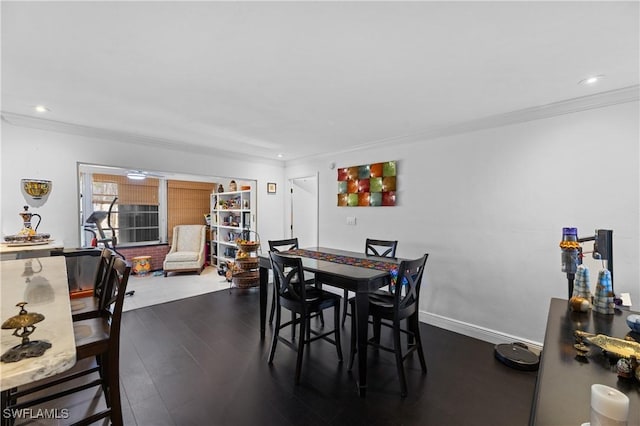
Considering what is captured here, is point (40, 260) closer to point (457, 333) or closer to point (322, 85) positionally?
point (322, 85)

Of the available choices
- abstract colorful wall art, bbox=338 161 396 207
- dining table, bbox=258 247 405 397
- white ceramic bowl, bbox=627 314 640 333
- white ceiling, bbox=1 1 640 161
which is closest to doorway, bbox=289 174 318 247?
abstract colorful wall art, bbox=338 161 396 207

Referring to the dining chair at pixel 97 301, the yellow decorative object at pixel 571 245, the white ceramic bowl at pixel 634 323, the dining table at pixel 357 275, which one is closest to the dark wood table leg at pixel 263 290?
the dining table at pixel 357 275

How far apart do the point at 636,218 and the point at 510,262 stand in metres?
0.97

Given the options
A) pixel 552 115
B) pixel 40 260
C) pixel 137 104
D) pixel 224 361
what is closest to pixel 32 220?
pixel 40 260

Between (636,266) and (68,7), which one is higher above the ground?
(68,7)

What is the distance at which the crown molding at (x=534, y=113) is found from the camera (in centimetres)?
229

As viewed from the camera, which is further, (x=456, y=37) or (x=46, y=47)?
(x=46, y=47)

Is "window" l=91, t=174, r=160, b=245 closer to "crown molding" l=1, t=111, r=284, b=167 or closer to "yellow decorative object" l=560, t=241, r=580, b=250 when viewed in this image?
"crown molding" l=1, t=111, r=284, b=167

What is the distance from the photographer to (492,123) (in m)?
2.93

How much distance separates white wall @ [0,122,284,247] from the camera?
9.53 ft

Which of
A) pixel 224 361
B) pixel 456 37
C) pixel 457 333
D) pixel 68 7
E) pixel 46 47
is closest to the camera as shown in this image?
pixel 68 7

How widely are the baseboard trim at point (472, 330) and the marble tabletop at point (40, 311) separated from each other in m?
3.45

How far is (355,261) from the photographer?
2.89 m

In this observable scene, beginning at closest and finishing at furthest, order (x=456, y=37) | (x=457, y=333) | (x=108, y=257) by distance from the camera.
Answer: (x=456, y=37), (x=108, y=257), (x=457, y=333)
